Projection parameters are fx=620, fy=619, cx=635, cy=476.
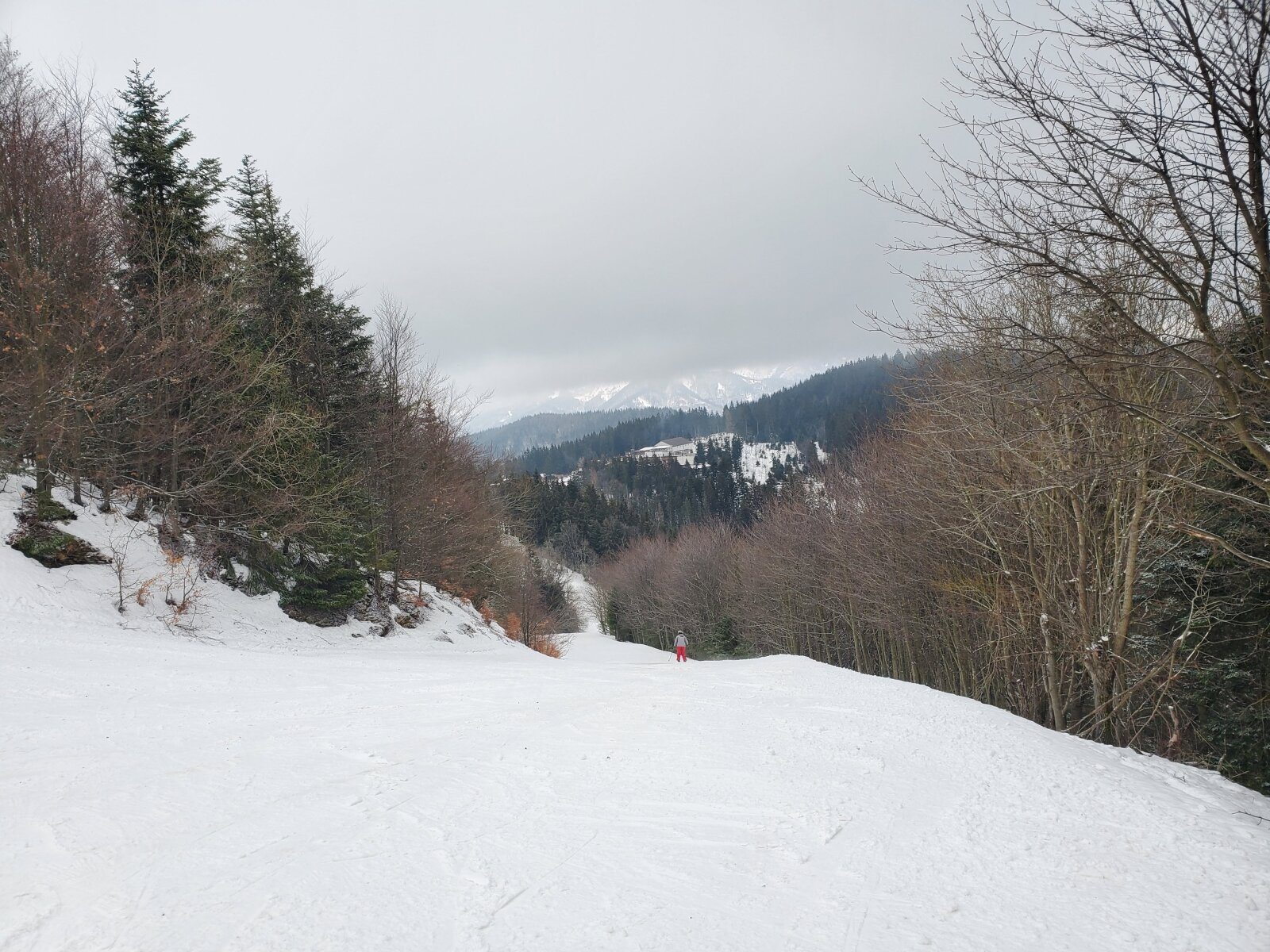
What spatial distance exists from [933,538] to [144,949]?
1892 centimetres

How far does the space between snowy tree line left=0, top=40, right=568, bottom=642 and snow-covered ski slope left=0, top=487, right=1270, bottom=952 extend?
6.83 m

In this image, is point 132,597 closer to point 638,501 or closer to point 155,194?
point 155,194

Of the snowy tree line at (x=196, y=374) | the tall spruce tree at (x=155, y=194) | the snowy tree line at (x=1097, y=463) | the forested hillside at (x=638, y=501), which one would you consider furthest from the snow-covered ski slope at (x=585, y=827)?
the forested hillside at (x=638, y=501)

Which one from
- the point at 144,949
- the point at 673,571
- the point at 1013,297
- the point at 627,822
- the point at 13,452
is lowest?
the point at 673,571

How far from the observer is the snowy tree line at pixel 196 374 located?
1220cm

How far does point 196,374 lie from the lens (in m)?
14.0

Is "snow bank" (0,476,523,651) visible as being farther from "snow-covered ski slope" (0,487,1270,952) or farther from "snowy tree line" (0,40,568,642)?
"snow-covered ski slope" (0,487,1270,952)

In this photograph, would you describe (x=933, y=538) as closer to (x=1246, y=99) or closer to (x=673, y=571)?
(x=1246, y=99)

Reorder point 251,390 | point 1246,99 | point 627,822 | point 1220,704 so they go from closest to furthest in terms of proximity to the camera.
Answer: point 1246,99 < point 627,822 < point 1220,704 < point 251,390

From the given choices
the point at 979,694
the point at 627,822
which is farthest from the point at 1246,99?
the point at 979,694

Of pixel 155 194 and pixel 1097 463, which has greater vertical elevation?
pixel 155 194

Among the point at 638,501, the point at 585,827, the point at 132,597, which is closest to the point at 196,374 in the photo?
the point at 132,597

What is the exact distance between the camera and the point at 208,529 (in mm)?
14867

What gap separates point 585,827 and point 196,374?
14.6 metres
